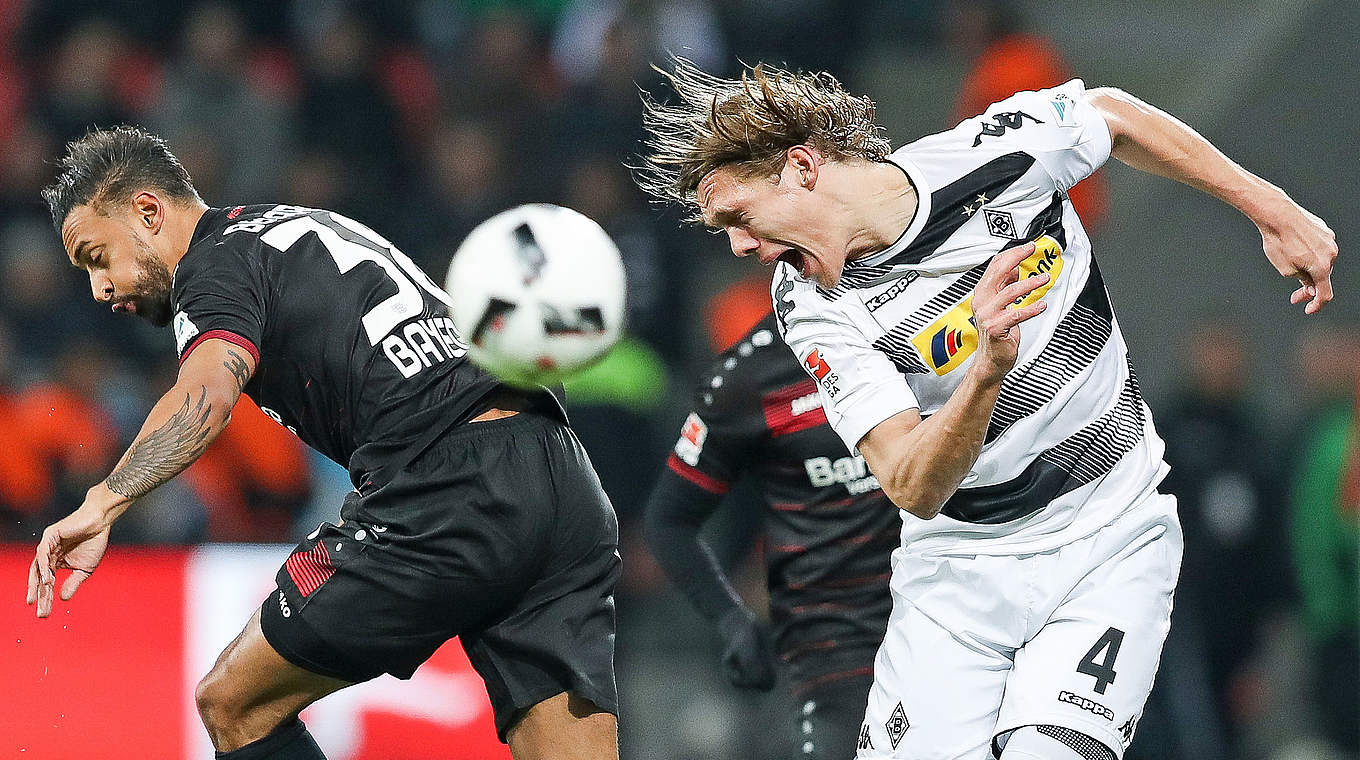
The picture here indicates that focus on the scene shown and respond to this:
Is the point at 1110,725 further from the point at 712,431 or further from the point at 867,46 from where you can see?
the point at 867,46

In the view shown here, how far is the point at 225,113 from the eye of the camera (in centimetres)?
930

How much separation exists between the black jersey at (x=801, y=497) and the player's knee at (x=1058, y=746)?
1.07 m

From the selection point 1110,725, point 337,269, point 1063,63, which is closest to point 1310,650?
point 1063,63

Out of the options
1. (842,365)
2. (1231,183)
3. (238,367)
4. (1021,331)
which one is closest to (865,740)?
(842,365)

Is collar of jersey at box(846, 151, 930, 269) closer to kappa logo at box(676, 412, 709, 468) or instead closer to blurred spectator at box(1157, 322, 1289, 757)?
kappa logo at box(676, 412, 709, 468)

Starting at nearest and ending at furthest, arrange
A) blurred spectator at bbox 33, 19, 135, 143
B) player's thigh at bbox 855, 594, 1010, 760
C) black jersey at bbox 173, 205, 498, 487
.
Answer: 1. player's thigh at bbox 855, 594, 1010, 760
2. black jersey at bbox 173, 205, 498, 487
3. blurred spectator at bbox 33, 19, 135, 143

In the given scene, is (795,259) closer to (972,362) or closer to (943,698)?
(972,362)

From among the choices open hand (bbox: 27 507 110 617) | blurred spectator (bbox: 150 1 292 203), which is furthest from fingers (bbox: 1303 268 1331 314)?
blurred spectator (bbox: 150 1 292 203)

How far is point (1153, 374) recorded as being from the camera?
8969 mm

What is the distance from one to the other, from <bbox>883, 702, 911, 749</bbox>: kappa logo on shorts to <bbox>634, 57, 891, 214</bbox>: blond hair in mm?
1273

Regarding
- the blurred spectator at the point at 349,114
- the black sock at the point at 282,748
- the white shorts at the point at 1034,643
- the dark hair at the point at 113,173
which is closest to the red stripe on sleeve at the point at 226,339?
the dark hair at the point at 113,173

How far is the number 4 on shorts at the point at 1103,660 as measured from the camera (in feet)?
11.2

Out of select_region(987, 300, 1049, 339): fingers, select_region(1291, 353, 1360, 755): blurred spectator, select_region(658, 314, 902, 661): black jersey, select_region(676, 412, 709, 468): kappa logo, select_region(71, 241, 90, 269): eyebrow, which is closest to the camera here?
select_region(987, 300, 1049, 339): fingers

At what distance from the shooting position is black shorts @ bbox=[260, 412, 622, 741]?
3844mm
